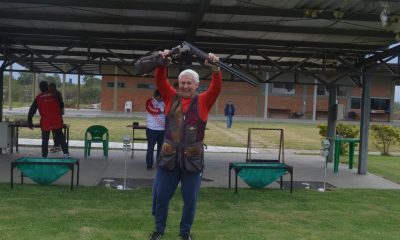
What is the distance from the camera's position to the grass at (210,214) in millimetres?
5582

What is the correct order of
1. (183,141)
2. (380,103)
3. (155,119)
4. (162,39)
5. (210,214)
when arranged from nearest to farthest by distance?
(183,141) < (210,214) < (155,119) < (162,39) < (380,103)

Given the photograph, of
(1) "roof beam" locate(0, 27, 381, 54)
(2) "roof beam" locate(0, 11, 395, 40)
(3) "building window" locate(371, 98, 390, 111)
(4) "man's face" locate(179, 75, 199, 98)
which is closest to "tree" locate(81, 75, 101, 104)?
(3) "building window" locate(371, 98, 390, 111)

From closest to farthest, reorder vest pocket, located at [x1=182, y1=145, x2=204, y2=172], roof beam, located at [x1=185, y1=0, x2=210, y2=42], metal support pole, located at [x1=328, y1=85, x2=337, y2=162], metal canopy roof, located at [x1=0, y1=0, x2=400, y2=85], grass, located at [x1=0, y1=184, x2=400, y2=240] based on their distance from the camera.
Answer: vest pocket, located at [x1=182, y1=145, x2=204, y2=172] → grass, located at [x1=0, y1=184, x2=400, y2=240] → roof beam, located at [x1=185, y1=0, x2=210, y2=42] → metal canopy roof, located at [x1=0, y1=0, x2=400, y2=85] → metal support pole, located at [x1=328, y1=85, x2=337, y2=162]

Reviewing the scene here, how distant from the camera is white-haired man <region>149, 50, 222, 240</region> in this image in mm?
4711

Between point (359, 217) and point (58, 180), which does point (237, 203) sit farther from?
point (58, 180)

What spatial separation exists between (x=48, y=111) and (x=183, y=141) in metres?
6.59

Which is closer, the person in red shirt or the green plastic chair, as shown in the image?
the person in red shirt

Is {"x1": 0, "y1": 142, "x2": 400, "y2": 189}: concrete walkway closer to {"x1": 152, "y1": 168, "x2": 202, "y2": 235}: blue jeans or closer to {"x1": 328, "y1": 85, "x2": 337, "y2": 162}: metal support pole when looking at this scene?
{"x1": 328, "y1": 85, "x2": 337, "y2": 162}: metal support pole

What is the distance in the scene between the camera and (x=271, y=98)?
4403cm

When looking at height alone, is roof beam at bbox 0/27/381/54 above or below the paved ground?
above

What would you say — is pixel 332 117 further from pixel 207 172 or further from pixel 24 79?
pixel 24 79

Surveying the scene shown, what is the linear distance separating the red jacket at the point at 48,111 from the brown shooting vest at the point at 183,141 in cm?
637

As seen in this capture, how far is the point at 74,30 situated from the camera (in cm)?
1073

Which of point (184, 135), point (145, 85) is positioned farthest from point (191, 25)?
point (145, 85)
